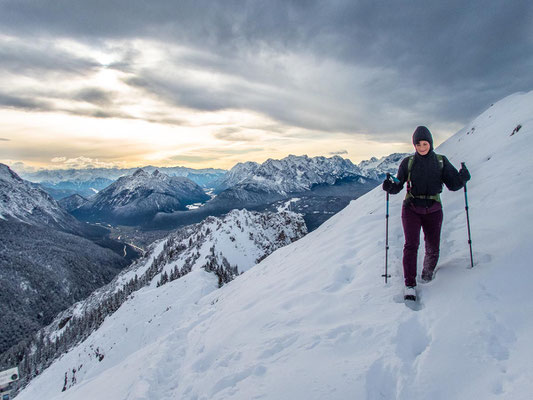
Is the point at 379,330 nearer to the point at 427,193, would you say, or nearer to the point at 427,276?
the point at 427,276

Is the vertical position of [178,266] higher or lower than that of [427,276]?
lower

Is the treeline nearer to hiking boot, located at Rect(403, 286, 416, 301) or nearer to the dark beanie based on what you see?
hiking boot, located at Rect(403, 286, 416, 301)

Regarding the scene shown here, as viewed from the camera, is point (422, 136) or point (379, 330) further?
point (422, 136)

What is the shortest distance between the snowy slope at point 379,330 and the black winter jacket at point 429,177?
78.9 inches

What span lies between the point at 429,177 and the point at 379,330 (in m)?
4.21

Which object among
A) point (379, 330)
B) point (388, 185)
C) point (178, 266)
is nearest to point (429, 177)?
point (388, 185)

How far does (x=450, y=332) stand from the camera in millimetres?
5051

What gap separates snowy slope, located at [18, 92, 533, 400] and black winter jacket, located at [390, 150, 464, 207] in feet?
6.57

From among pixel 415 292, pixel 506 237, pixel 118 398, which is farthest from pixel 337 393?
pixel 118 398

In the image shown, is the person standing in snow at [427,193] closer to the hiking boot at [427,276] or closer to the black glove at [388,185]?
the hiking boot at [427,276]

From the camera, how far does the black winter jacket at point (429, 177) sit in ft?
22.7

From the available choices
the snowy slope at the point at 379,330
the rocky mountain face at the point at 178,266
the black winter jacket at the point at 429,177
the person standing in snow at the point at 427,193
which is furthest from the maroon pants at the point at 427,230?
the rocky mountain face at the point at 178,266

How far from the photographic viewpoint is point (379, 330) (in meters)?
5.72

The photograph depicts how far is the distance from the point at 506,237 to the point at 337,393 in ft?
20.7
